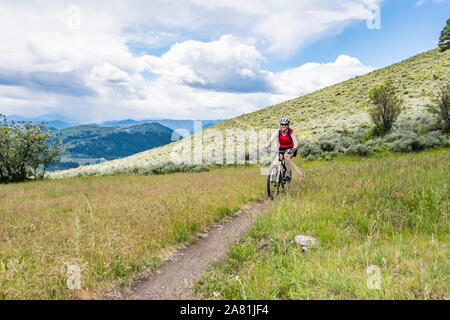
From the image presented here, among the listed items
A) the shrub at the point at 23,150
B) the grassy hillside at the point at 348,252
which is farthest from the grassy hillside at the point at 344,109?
the grassy hillside at the point at 348,252

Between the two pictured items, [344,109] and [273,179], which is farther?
[344,109]

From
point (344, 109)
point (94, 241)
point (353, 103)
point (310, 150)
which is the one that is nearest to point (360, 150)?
point (310, 150)

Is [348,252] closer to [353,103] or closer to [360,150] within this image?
[360,150]

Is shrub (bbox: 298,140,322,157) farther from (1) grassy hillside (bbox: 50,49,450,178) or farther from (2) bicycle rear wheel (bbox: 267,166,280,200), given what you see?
(2) bicycle rear wheel (bbox: 267,166,280,200)

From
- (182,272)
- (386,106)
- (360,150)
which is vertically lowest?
(182,272)

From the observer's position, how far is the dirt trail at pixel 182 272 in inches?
143

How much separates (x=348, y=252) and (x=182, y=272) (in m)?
2.90

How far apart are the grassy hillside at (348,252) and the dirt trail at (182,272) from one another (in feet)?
0.95

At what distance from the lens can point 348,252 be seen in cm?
402

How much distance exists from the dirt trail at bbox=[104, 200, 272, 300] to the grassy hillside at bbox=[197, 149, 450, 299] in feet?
0.95

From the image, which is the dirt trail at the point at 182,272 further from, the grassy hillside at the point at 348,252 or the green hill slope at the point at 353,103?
the green hill slope at the point at 353,103

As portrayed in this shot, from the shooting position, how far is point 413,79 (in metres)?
41.4
